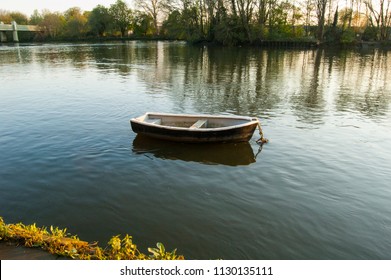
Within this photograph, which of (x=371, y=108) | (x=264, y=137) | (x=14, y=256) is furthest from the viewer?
(x=371, y=108)

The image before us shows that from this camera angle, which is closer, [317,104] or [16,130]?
[16,130]

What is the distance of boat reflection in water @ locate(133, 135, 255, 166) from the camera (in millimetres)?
12641

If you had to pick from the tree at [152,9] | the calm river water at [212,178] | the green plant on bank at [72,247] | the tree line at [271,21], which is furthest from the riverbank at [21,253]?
the tree at [152,9]

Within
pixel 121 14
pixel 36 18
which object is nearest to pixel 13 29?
pixel 36 18

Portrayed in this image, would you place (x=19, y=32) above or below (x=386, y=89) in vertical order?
above

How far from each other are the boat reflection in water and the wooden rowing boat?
0.86 feet

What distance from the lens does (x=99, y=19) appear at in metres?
121

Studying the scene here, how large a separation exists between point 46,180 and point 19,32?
5240 inches

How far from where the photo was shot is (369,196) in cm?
996

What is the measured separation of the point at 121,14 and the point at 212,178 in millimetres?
124336

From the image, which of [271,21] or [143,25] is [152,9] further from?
[271,21]

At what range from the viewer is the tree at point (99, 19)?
4739 inches

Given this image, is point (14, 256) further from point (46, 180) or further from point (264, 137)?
point (264, 137)

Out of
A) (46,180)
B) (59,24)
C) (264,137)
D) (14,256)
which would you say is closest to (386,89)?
(264,137)
